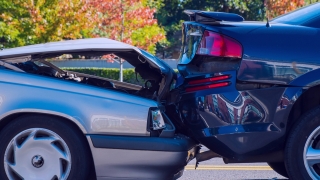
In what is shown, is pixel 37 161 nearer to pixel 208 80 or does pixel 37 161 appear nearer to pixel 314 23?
pixel 208 80

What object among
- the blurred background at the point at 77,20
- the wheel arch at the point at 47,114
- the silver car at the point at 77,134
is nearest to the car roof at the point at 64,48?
the silver car at the point at 77,134

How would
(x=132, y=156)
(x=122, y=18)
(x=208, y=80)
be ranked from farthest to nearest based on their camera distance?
(x=122, y=18), (x=208, y=80), (x=132, y=156)

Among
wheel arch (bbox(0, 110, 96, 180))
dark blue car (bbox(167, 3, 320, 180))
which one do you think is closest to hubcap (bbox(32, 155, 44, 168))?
wheel arch (bbox(0, 110, 96, 180))

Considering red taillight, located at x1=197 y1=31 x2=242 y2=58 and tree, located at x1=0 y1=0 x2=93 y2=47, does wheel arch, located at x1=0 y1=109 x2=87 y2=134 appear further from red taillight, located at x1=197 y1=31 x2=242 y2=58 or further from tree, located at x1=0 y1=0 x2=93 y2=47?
tree, located at x1=0 y1=0 x2=93 y2=47

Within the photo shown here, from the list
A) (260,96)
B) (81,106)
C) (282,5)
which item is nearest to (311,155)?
(260,96)

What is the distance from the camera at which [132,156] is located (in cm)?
429

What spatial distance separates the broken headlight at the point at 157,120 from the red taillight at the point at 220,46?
24.8 inches

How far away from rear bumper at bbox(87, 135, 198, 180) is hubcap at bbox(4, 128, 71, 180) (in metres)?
0.25

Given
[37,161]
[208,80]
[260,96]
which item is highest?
[208,80]

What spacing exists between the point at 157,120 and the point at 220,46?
76 cm

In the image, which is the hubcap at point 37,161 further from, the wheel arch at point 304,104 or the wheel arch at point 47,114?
the wheel arch at point 304,104

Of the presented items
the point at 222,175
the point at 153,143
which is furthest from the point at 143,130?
the point at 222,175

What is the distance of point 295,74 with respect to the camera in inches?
172

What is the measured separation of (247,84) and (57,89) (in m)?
1.45
